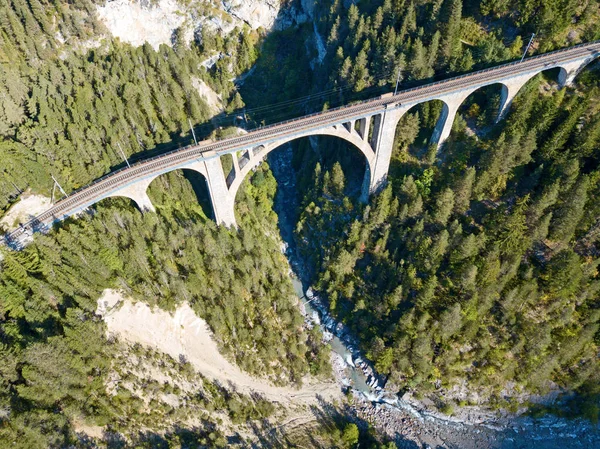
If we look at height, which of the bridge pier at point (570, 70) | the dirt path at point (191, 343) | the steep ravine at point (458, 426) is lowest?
the steep ravine at point (458, 426)

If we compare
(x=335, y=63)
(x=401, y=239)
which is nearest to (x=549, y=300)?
(x=401, y=239)

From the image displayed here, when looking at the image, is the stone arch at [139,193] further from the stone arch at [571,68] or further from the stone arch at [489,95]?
the stone arch at [571,68]

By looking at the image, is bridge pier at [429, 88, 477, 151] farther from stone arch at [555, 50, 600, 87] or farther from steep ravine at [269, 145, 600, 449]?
steep ravine at [269, 145, 600, 449]

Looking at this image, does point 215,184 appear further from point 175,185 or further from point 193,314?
point 193,314

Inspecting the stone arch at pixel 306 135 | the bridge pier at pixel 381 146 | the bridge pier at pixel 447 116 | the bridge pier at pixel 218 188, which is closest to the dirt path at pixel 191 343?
the bridge pier at pixel 218 188

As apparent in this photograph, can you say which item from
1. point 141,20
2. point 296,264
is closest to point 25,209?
point 296,264

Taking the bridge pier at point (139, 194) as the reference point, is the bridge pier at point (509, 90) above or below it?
below

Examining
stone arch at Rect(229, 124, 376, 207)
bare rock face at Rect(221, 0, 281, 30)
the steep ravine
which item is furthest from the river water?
bare rock face at Rect(221, 0, 281, 30)
